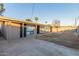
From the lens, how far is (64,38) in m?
3.67

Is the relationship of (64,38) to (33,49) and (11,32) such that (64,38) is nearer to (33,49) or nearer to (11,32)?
(33,49)

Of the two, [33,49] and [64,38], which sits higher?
[64,38]

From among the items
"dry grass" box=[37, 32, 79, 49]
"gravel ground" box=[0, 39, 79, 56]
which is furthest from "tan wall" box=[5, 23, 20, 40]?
"dry grass" box=[37, 32, 79, 49]

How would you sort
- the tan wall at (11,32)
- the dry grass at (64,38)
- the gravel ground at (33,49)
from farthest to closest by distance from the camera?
the tan wall at (11,32), the dry grass at (64,38), the gravel ground at (33,49)

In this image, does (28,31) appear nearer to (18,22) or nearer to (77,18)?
(18,22)

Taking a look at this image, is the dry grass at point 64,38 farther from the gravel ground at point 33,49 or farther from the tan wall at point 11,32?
the tan wall at point 11,32

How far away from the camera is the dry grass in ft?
11.6

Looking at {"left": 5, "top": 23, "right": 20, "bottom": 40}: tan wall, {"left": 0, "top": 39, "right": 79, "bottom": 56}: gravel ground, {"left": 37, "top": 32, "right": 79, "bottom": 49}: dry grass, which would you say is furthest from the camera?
{"left": 5, "top": 23, "right": 20, "bottom": 40}: tan wall

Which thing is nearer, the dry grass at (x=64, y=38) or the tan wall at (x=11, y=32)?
the dry grass at (x=64, y=38)

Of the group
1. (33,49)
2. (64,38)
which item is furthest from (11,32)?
(64,38)

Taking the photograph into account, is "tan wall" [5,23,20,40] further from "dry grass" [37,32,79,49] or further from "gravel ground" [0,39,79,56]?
"dry grass" [37,32,79,49]

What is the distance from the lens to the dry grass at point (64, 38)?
3.55m

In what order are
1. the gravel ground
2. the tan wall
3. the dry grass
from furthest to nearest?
the tan wall → the dry grass → the gravel ground

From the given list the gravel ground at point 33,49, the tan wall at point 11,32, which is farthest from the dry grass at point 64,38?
the tan wall at point 11,32
